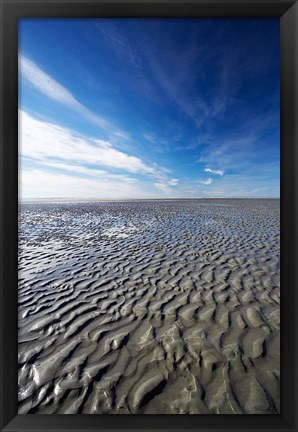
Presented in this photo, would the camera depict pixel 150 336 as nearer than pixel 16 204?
No

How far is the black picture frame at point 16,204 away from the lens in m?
1.87

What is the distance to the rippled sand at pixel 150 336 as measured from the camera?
2.30 m

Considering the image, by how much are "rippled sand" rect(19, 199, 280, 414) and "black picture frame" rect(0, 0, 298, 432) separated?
1.29 ft

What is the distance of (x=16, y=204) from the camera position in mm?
2043

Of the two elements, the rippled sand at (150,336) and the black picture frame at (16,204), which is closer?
the black picture frame at (16,204)

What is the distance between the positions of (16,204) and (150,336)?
3.07 metres

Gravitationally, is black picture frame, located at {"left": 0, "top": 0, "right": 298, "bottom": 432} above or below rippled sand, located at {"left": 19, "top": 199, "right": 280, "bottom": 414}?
above

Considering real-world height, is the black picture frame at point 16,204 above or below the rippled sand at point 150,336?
above

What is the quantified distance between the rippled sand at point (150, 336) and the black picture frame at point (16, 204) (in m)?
0.39

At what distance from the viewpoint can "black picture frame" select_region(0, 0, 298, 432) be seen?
1.87 metres
